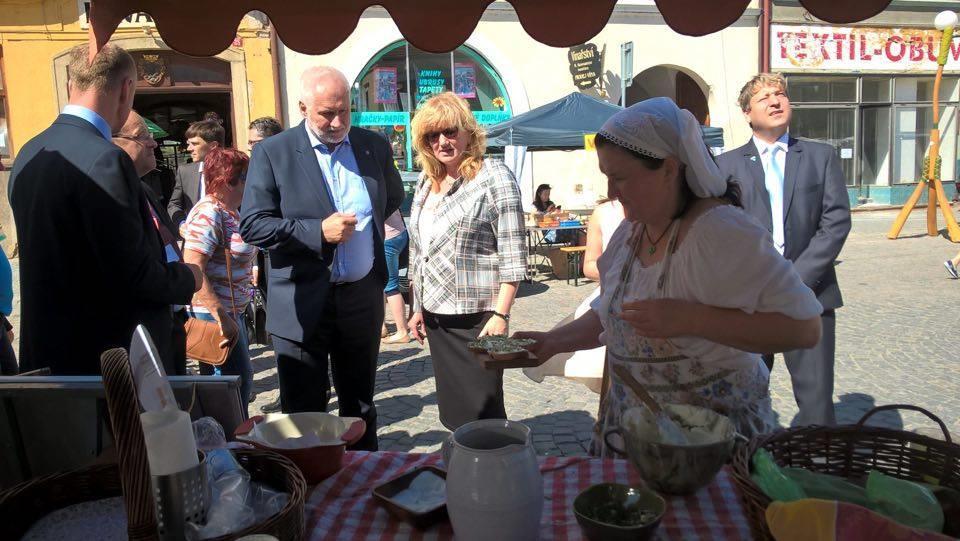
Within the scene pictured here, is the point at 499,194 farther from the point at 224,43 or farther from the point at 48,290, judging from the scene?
the point at 48,290

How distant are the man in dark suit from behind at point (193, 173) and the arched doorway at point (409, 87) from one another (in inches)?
329

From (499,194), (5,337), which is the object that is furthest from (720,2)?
(5,337)

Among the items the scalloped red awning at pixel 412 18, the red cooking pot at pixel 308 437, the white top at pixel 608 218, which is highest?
the scalloped red awning at pixel 412 18

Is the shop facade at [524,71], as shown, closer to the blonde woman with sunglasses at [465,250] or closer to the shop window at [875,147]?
the shop window at [875,147]

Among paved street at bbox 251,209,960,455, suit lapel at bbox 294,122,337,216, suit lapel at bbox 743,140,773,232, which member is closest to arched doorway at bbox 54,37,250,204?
paved street at bbox 251,209,960,455

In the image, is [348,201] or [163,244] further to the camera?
[348,201]

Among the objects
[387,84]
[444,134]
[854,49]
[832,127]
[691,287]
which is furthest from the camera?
[832,127]

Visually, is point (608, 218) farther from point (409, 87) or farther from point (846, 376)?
point (409, 87)

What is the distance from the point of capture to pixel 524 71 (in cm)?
1356

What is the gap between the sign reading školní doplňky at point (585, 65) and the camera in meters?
13.6

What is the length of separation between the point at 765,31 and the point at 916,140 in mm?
5239

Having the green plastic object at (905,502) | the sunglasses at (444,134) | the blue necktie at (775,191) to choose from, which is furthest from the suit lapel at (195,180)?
the green plastic object at (905,502)

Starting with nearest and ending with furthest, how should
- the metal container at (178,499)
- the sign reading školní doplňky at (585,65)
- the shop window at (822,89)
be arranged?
the metal container at (178,499) → the sign reading školní doplňky at (585,65) → the shop window at (822,89)

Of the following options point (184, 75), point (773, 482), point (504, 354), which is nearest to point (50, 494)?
point (504, 354)
